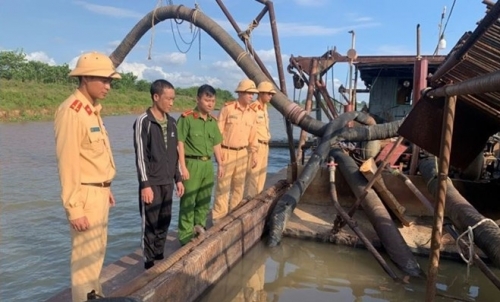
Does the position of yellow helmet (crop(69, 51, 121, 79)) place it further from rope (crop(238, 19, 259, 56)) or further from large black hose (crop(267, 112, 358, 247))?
rope (crop(238, 19, 259, 56))

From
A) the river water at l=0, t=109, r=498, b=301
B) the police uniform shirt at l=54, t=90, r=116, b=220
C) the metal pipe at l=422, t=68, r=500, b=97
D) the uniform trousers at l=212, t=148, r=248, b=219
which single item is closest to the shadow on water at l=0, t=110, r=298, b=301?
the river water at l=0, t=109, r=498, b=301

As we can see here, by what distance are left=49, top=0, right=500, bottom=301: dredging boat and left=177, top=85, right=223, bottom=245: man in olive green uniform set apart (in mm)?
275

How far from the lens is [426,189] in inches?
226

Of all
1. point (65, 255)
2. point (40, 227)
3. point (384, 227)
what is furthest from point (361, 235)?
point (40, 227)

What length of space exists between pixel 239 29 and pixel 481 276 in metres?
5.95

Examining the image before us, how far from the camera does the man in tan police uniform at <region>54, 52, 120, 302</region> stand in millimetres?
2539

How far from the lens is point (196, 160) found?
4418 millimetres

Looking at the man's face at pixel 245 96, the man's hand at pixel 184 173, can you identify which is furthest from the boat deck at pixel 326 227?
the man's face at pixel 245 96

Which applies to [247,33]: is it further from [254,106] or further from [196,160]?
[196,160]

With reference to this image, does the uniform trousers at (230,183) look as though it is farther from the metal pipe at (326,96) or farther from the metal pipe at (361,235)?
the metal pipe at (326,96)

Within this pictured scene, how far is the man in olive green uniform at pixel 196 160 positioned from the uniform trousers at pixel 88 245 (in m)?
1.56

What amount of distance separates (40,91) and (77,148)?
3351 centimetres

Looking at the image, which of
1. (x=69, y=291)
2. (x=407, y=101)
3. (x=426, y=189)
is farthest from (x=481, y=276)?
(x=407, y=101)

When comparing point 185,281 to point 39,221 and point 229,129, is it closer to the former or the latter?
point 229,129
